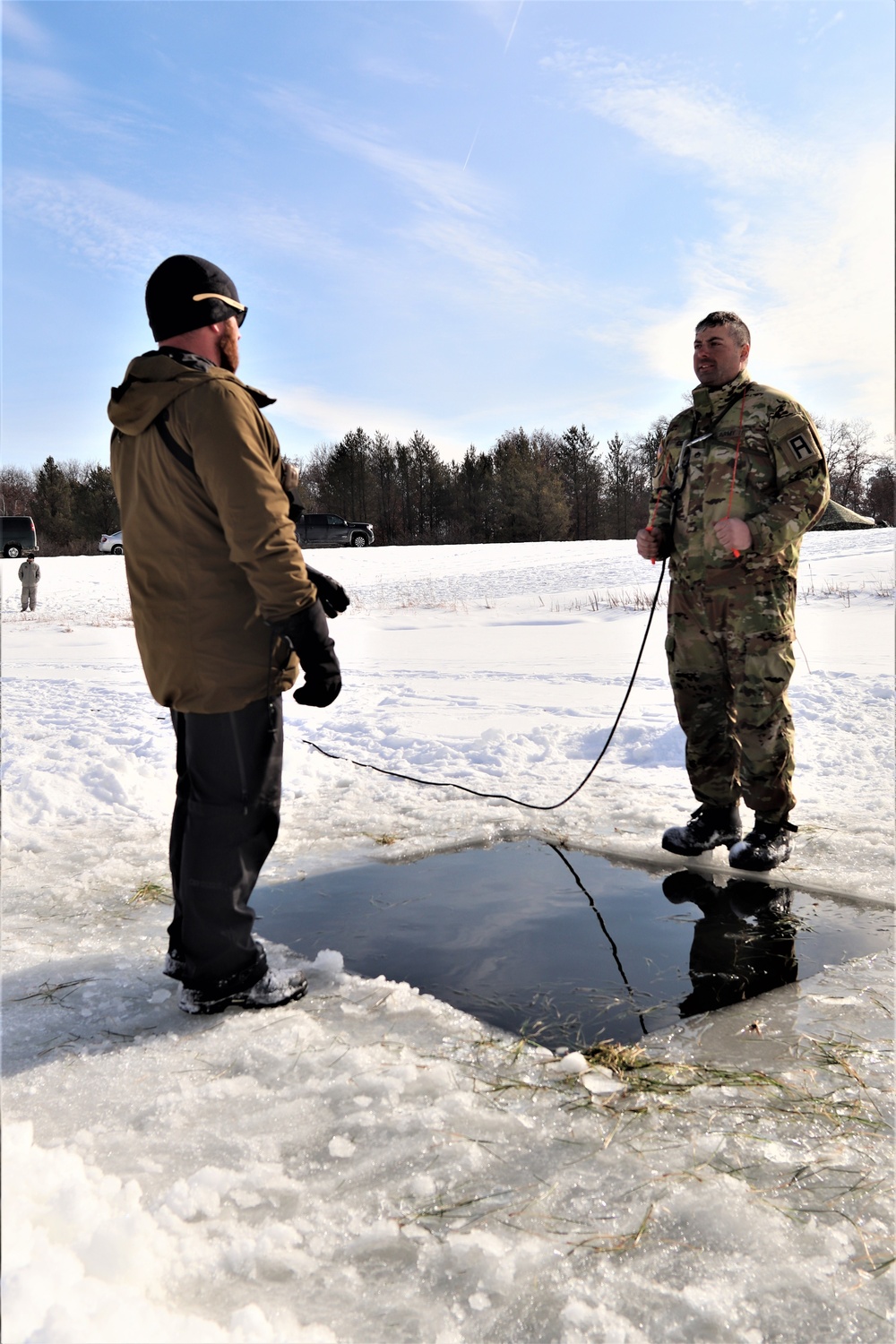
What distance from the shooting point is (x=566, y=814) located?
4438 mm

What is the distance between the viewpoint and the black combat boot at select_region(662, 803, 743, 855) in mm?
3865

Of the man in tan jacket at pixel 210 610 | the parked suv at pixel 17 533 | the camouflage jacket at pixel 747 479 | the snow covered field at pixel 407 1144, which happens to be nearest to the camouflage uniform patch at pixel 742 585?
the camouflage jacket at pixel 747 479

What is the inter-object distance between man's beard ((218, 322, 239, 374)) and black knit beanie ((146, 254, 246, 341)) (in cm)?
7

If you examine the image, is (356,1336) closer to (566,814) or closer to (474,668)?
(566,814)

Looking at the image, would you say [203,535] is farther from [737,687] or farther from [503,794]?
[503,794]

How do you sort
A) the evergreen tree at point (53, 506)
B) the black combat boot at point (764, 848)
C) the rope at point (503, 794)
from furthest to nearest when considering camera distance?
1. the evergreen tree at point (53, 506)
2. the rope at point (503, 794)
3. the black combat boot at point (764, 848)

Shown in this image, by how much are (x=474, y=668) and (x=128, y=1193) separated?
804 cm

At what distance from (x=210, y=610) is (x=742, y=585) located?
2.25 meters

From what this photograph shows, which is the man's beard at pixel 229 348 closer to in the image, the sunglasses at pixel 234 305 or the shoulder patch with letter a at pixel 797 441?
the sunglasses at pixel 234 305

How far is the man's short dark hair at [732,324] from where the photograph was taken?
3.82 meters

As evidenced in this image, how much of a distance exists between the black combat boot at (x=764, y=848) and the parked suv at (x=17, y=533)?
119ft

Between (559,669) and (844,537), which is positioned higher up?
(844,537)

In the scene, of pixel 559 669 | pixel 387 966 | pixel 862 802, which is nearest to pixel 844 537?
pixel 559 669

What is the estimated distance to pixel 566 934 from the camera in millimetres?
3105
